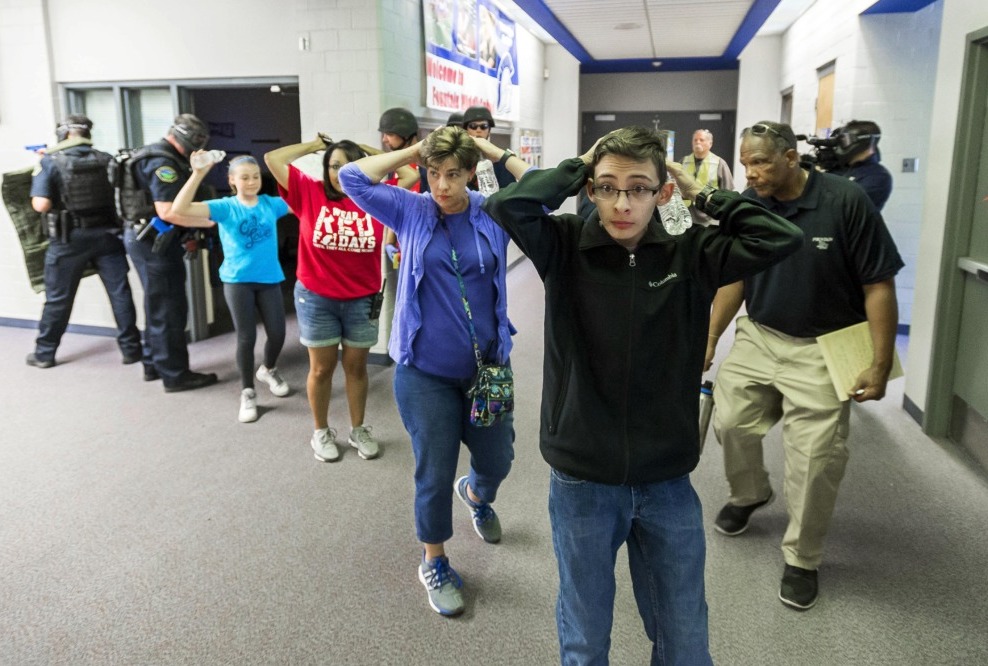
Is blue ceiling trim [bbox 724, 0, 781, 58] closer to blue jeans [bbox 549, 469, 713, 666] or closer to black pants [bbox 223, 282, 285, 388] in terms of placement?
black pants [bbox 223, 282, 285, 388]

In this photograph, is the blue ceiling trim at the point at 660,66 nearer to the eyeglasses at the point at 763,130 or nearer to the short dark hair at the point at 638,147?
the eyeglasses at the point at 763,130

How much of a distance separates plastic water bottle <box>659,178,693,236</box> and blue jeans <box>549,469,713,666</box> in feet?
1.74

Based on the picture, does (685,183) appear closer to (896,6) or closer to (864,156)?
(864,156)

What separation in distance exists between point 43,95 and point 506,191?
559cm

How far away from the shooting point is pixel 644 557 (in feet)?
5.28

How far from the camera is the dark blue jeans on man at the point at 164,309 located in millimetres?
4648

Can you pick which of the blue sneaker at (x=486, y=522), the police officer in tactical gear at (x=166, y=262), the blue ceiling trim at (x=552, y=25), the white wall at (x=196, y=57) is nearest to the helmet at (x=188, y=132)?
the police officer in tactical gear at (x=166, y=262)

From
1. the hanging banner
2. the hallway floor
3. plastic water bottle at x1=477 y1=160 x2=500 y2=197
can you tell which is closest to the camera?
plastic water bottle at x1=477 y1=160 x2=500 y2=197

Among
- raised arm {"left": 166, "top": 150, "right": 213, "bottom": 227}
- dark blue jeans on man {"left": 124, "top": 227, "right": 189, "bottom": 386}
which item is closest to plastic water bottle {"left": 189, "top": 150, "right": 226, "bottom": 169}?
raised arm {"left": 166, "top": 150, "right": 213, "bottom": 227}

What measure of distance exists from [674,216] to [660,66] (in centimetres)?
1088

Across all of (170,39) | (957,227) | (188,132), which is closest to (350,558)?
(188,132)

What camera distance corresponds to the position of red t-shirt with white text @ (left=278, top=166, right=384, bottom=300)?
3373mm

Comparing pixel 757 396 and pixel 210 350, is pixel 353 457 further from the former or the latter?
pixel 210 350

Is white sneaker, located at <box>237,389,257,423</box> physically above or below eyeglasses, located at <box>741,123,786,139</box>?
below
